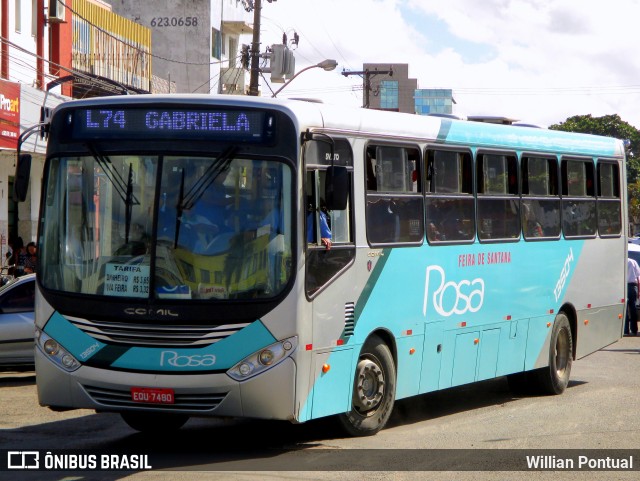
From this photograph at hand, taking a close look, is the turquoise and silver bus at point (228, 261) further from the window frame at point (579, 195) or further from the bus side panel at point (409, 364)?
the window frame at point (579, 195)

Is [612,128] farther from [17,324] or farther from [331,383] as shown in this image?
[331,383]

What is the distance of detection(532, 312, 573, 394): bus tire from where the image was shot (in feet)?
48.4

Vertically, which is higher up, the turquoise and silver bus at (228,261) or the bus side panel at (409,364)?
the turquoise and silver bus at (228,261)

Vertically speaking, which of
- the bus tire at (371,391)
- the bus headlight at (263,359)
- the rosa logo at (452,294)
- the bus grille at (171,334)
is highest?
the rosa logo at (452,294)

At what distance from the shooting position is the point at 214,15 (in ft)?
166

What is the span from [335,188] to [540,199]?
17.6ft

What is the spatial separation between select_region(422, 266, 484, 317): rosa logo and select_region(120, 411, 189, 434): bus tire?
8.80ft

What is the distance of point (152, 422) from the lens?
11.1 m

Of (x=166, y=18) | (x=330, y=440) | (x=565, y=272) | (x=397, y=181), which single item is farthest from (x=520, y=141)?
(x=166, y=18)

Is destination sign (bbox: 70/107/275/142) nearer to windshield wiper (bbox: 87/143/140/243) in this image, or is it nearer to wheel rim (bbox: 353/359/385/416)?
windshield wiper (bbox: 87/143/140/243)

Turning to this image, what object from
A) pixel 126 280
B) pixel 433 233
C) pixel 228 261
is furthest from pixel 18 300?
pixel 228 261

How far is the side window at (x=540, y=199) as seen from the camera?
45.9 feet

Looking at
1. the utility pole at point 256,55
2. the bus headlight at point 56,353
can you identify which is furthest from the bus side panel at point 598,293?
the utility pole at point 256,55

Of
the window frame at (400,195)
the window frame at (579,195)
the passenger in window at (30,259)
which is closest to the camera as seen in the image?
the window frame at (400,195)
